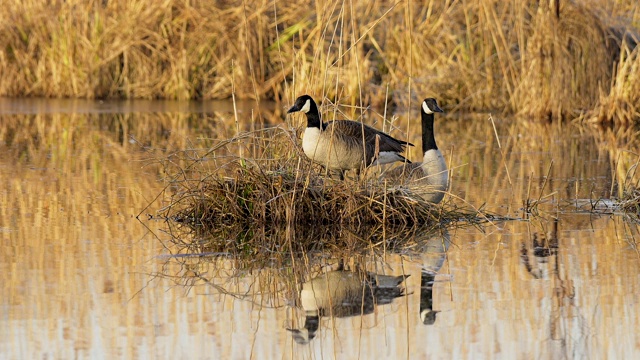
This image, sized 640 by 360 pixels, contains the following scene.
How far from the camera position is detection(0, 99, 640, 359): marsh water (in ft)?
15.1

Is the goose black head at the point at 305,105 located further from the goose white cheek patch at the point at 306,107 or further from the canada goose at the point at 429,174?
the canada goose at the point at 429,174

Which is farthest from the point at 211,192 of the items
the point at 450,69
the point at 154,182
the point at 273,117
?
the point at 450,69

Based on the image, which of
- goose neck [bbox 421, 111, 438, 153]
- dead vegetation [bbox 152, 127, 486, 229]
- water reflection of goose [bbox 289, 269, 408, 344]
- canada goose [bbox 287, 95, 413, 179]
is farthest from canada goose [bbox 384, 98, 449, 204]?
water reflection of goose [bbox 289, 269, 408, 344]

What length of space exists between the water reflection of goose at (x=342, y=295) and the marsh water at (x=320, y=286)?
16mm

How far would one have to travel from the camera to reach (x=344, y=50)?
1798 centimetres

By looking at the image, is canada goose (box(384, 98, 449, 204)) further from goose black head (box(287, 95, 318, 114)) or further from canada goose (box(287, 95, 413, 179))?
goose black head (box(287, 95, 318, 114))

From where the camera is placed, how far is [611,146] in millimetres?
12867

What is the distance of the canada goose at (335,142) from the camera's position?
789 centimetres

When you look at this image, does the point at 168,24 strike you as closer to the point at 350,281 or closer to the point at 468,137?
the point at 468,137

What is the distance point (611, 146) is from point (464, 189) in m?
4.09

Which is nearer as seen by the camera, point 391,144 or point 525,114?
point 391,144

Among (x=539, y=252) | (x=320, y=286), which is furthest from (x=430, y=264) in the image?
(x=320, y=286)

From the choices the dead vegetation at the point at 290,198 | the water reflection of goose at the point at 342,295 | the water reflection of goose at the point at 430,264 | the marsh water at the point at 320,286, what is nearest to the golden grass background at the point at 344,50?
the marsh water at the point at 320,286

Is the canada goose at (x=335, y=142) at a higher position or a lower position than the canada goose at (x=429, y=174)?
higher
